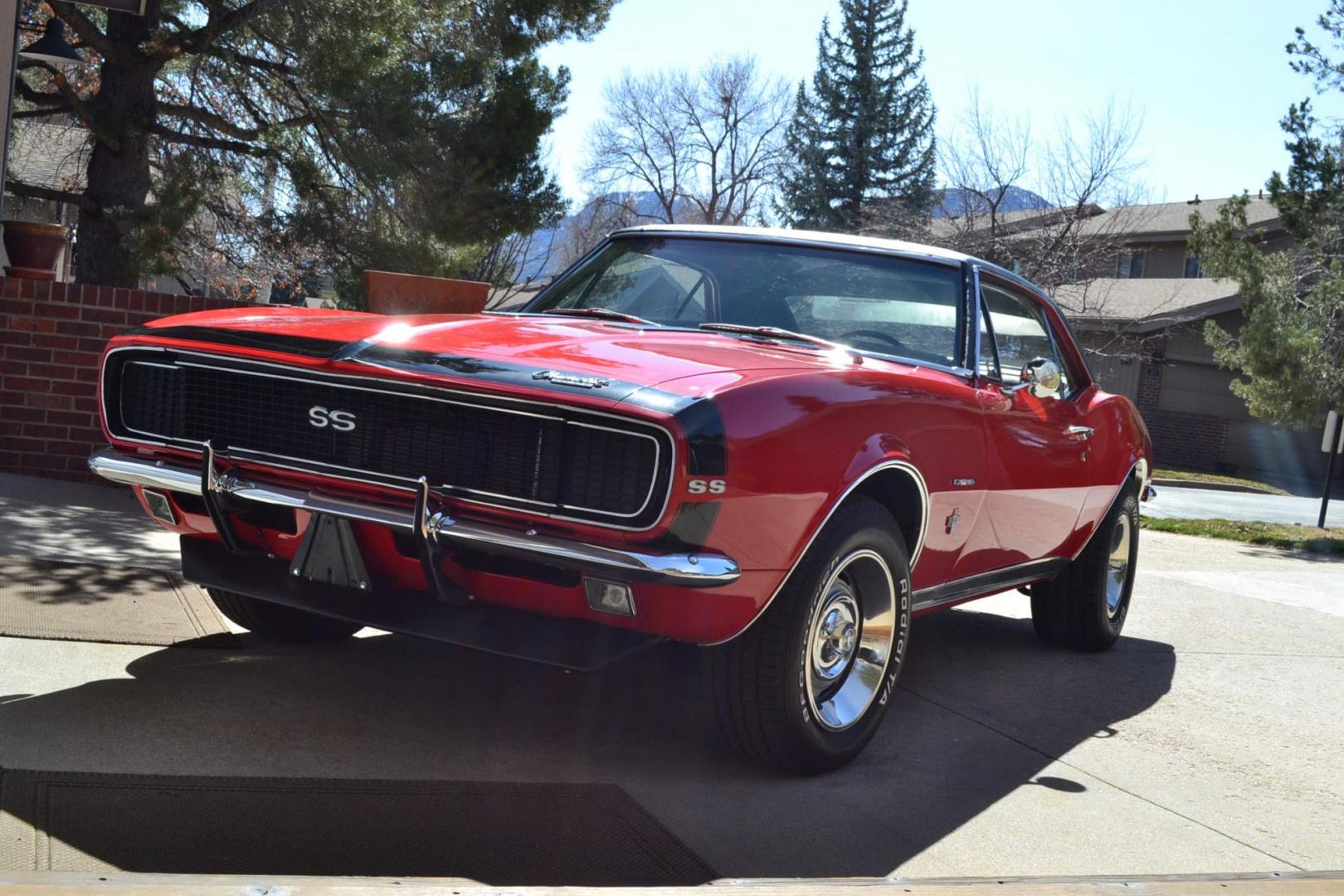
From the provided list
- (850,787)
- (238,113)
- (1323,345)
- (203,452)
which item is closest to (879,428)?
(850,787)

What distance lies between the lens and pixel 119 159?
38.2ft

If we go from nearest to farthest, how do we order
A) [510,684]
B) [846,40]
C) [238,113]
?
[510,684], [238,113], [846,40]

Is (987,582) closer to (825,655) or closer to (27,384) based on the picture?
(825,655)

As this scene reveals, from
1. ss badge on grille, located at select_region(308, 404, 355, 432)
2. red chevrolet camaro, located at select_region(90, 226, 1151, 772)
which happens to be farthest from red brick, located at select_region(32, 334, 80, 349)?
ss badge on grille, located at select_region(308, 404, 355, 432)

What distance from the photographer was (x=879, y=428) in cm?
397

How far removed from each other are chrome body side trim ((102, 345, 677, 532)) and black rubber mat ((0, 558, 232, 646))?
1.04 m

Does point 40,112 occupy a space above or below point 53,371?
above

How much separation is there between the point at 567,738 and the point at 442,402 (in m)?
1.20

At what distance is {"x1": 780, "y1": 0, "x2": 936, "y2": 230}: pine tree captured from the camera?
146 feet

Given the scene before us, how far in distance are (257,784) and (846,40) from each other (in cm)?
4554

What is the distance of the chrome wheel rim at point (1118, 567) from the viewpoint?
21.2ft

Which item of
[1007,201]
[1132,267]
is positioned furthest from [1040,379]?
[1132,267]

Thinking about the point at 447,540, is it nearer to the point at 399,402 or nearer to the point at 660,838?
the point at 399,402

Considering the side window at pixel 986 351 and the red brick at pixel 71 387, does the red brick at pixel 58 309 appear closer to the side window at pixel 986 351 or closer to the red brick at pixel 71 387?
the red brick at pixel 71 387
